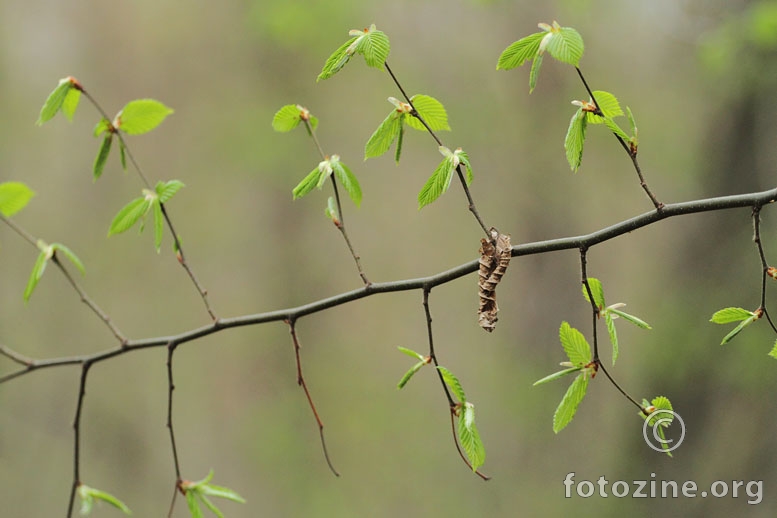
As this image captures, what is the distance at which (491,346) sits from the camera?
3.96 metres

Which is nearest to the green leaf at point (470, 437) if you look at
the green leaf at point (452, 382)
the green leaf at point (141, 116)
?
the green leaf at point (452, 382)

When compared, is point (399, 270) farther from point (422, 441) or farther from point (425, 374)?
point (422, 441)

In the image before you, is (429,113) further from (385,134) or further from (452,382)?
(452,382)

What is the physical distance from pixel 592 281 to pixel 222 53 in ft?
12.0

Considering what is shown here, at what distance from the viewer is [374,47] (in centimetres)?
63

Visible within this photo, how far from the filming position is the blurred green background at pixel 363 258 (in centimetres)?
276

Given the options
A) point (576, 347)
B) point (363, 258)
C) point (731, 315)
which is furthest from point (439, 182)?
point (363, 258)

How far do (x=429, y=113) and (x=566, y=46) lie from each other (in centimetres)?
18

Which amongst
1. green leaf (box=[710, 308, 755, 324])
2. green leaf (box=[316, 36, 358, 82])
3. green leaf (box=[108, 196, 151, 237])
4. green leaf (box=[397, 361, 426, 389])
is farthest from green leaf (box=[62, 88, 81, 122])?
green leaf (box=[710, 308, 755, 324])

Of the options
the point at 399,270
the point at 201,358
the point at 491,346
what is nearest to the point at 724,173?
the point at 491,346

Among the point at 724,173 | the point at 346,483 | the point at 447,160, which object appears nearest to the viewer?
the point at 447,160

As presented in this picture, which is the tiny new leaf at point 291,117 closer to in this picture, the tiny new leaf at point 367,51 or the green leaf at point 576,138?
the tiny new leaf at point 367,51

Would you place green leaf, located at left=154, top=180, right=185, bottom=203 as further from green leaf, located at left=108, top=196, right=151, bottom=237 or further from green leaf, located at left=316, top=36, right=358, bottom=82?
green leaf, located at left=316, top=36, right=358, bottom=82

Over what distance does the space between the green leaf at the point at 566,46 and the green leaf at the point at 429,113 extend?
0.50ft
